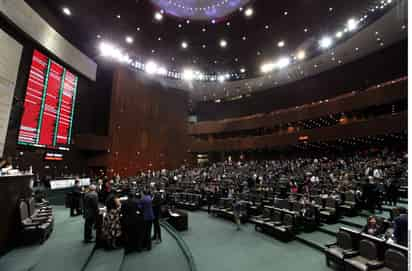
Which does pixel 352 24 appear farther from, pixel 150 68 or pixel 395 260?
pixel 150 68

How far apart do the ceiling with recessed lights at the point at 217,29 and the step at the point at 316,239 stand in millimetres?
14753

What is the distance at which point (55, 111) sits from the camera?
1467cm

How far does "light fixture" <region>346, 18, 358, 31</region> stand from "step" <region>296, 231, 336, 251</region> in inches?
685

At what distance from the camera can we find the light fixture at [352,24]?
56.9 feet

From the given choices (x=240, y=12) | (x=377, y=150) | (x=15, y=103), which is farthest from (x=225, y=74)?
(x=15, y=103)

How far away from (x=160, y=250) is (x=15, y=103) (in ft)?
32.1

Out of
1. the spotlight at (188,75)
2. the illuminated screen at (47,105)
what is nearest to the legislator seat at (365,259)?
the illuminated screen at (47,105)

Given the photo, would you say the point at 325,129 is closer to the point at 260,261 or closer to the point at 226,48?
the point at 226,48

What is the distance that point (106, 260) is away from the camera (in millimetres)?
4398

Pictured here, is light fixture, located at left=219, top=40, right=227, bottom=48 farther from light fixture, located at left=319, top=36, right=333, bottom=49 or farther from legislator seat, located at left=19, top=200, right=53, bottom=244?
legislator seat, located at left=19, top=200, right=53, bottom=244

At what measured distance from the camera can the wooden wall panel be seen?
2375cm

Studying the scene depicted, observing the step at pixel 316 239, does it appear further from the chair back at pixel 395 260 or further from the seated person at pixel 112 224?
the seated person at pixel 112 224

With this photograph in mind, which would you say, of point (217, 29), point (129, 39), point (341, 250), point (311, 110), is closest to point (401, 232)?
point (341, 250)

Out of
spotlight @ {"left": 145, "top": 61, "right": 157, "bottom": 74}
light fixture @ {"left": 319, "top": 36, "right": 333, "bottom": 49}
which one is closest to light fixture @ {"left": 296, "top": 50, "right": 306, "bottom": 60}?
light fixture @ {"left": 319, "top": 36, "right": 333, "bottom": 49}
